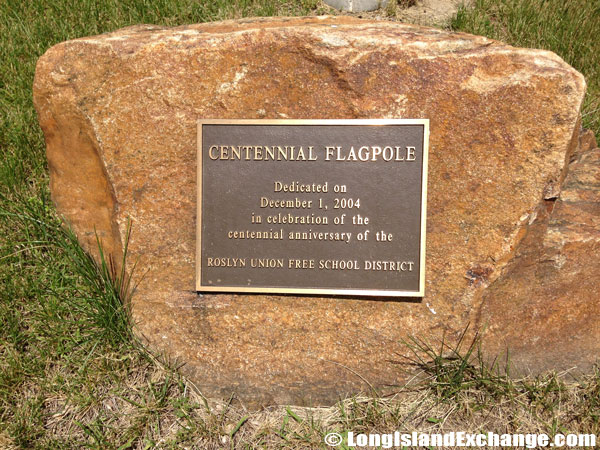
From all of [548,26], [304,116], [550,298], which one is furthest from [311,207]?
[548,26]

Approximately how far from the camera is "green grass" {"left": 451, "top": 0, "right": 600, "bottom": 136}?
4391mm

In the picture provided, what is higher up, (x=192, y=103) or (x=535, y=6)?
(x=535, y=6)

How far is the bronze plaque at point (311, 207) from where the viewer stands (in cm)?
248

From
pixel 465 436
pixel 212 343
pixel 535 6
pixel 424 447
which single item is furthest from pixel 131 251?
pixel 535 6

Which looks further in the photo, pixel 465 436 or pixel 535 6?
pixel 535 6

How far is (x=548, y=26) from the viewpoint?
4582mm

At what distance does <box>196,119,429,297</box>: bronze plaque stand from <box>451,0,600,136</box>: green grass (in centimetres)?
286

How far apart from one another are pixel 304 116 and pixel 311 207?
48 cm

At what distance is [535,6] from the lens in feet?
15.5

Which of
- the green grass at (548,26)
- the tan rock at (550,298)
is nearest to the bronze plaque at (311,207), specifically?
the tan rock at (550,298)

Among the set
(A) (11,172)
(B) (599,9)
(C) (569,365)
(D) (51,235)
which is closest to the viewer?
(C) (569,365)

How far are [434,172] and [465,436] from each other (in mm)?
1357

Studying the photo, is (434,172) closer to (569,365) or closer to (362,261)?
(362,261)

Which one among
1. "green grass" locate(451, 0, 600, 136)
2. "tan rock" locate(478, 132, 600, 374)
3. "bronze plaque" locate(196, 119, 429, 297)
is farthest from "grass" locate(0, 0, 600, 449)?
"green grass" locate(451, 0, 600, 136)
